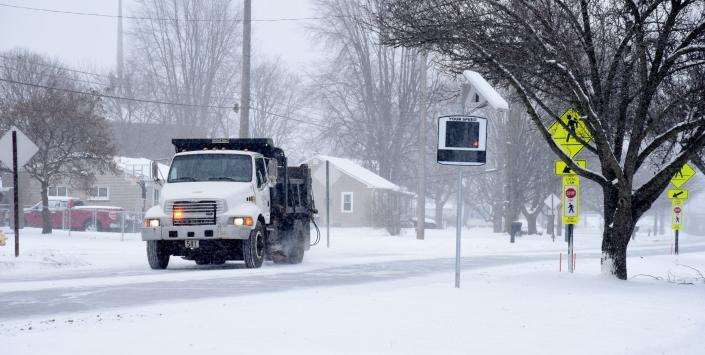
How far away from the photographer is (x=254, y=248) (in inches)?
760

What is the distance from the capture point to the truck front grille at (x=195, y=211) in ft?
61.2

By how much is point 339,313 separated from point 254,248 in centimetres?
892

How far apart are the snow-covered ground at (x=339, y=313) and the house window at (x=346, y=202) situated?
53.2 m

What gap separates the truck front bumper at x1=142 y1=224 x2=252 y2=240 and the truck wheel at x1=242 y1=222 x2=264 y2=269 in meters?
0.43

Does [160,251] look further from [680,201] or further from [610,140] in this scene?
[680,201]

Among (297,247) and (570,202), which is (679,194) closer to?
(570,202)

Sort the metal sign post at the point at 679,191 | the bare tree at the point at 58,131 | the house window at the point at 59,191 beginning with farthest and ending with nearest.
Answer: the house window at the point at 59,191, the bare tree at the point at 58,131, the metal sign post at the point at 679,191

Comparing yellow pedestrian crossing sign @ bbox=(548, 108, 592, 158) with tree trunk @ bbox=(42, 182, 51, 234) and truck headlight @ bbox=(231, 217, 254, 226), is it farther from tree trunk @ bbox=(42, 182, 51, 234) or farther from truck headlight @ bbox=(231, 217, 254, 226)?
tree trunk @ bbox=(42, 182, 51, 234)

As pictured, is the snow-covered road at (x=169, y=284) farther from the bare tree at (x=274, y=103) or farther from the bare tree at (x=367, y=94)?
the bare tree at (x=274, y=103)

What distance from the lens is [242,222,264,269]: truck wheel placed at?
19.1 metres

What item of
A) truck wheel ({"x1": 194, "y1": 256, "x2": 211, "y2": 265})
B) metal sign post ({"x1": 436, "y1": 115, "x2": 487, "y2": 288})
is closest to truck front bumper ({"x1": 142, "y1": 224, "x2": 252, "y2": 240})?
truck wheel ({"x1": 194, "y1": 256, "x2": 211, "y2": 265})

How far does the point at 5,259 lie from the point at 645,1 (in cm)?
1373

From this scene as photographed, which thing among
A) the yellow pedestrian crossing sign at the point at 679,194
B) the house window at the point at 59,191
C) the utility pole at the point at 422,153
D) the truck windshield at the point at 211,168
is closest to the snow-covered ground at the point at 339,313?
the truck windshield at the point at 211,168

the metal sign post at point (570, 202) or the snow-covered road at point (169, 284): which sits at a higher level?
Result: the metal sign post at point (570, 202)
